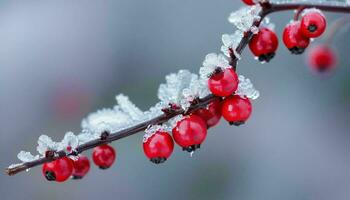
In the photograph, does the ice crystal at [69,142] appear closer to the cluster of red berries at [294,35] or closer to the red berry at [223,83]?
the red berry at [223,83]

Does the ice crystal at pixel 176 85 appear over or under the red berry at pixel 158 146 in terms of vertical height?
over

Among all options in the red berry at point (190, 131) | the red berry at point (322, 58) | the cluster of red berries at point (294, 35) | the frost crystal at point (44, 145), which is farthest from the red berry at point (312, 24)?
the red berry at point (322, 58)

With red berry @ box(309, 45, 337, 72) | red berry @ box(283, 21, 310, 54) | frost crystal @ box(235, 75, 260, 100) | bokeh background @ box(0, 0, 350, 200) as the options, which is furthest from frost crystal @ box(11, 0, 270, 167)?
bokeh background @ box(0, 0, 350, 200)

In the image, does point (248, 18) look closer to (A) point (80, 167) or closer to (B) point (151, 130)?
(B) point (151, 130)

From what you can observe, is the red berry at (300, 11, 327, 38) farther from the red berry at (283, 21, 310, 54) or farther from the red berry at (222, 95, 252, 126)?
the red berry at (222, 95, 252, 126)

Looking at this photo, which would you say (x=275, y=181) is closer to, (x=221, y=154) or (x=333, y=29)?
(x=221, y=154)
